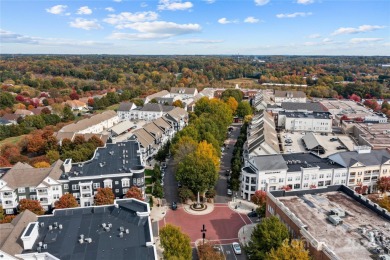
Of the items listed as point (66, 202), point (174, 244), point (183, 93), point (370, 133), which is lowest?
point (66, 202)

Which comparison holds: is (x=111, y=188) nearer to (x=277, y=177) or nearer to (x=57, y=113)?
(x=277, y=177)

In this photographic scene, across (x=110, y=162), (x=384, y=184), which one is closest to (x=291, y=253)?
(x=110, y=162)

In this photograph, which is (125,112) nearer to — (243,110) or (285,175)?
(243,110)

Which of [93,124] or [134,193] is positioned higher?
[93,124]

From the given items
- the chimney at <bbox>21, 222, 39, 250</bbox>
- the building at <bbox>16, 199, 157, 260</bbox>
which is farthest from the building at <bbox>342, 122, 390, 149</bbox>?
the chimney at <bbox>21, 222, 39, 250</bbox>

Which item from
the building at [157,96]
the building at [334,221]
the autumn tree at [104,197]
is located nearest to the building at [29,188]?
the autumn tree at [104,197]

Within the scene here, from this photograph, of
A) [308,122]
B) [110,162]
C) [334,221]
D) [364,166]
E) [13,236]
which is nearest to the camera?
[13,236]
